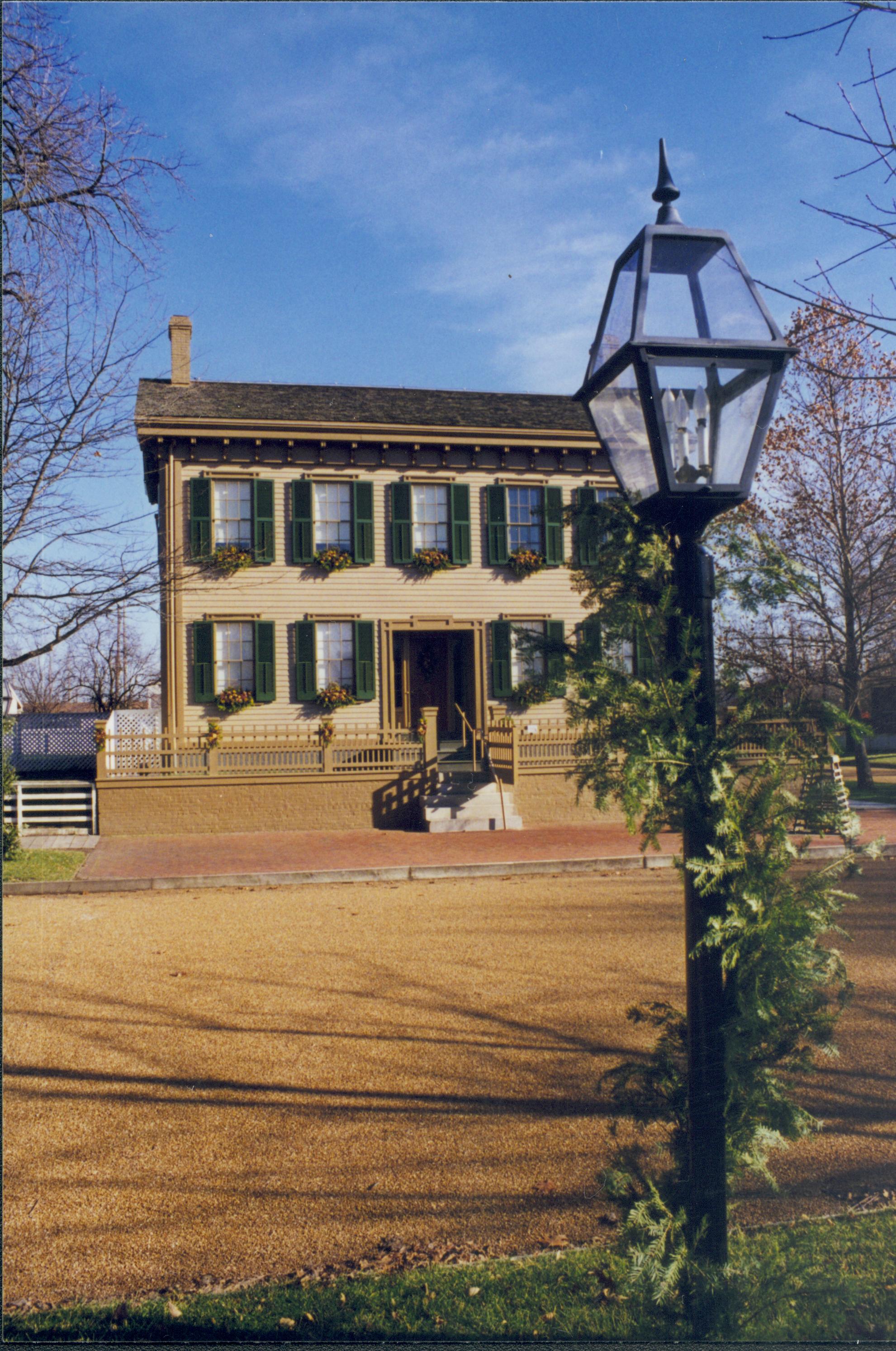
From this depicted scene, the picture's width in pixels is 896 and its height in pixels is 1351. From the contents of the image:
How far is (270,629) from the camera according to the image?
18.5 m

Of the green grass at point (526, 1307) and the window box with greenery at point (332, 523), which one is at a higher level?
the window box with greenery at point (332, 523)

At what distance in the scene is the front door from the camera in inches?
788

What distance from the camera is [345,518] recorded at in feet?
63.1

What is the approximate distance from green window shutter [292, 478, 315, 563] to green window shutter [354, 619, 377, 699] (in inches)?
67.5

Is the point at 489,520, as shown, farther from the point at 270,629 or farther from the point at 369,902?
the point at 369,902

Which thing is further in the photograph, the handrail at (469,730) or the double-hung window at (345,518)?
the double-hung window at (345,518)

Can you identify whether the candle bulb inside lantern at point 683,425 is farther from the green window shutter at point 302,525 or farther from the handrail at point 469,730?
the green window shutter at point 302,525

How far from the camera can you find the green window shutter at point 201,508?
18156 mm

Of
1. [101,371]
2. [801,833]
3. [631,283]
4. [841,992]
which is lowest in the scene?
[841,992]

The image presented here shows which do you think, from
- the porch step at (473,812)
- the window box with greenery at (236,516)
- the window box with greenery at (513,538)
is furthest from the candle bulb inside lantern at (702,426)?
the window box with greenery at (513,538)

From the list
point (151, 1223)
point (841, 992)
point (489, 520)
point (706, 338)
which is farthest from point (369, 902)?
point (489, 520)

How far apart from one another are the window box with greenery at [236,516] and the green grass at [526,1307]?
1622 centimetres

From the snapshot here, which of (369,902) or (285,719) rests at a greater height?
(285,719)

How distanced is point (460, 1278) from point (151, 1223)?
1.20 meters
